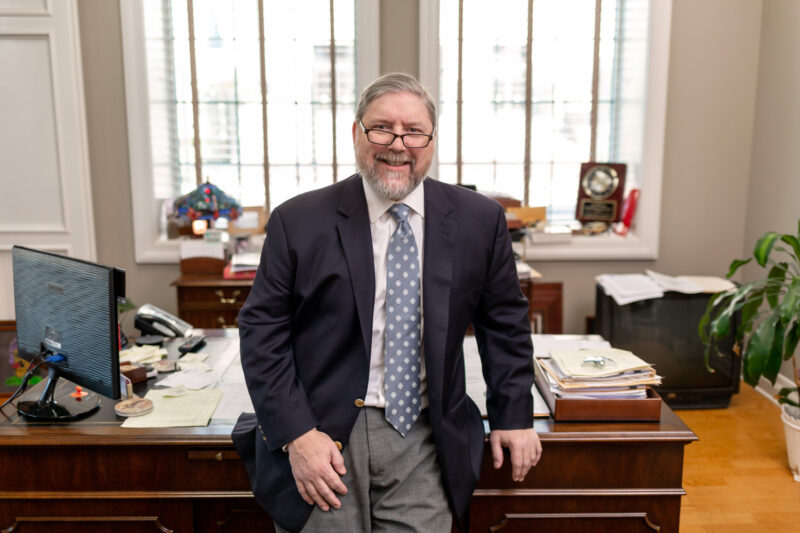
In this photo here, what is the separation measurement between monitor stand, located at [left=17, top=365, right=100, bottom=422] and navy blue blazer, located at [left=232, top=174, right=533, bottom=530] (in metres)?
0.59

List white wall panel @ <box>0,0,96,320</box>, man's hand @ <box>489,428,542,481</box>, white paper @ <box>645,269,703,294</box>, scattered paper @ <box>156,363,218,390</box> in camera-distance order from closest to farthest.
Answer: man's hand @ <box>489,428,542,481</box>, scattered paper @ <box>156,363,218,390</box>, white paper @ <box>645,269,703,294</box>, white wall panel @ <box>0,0,96,320</box>

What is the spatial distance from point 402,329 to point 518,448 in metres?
0.41

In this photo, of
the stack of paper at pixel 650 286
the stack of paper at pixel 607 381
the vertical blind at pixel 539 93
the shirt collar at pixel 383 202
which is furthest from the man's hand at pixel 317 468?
the vertical blind at pixel 539 93

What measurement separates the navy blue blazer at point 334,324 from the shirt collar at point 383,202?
17mm

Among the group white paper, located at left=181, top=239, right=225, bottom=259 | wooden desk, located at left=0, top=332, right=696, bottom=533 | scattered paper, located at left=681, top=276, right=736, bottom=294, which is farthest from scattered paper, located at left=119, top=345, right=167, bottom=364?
scattered paper, located at left=681, top=276, right=736, bottom=294

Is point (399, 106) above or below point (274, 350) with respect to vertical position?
above

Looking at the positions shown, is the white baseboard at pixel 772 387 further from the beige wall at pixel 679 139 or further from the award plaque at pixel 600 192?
the award plaque at pixel 600 192

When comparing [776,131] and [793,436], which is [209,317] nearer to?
[793,436]

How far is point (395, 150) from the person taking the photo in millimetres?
1491

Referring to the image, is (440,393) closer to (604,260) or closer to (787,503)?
(787,503)

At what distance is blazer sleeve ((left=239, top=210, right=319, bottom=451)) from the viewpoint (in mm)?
1489

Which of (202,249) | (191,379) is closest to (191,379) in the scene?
(191,379)

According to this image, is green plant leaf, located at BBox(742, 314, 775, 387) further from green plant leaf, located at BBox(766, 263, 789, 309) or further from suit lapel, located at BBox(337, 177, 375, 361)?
suit lapel, located at BBox(337, 177, 375, 361)

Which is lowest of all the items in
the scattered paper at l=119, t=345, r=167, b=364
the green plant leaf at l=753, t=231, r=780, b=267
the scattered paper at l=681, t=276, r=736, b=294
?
the scattered paper at l=681, t=276, r=736, b=294
